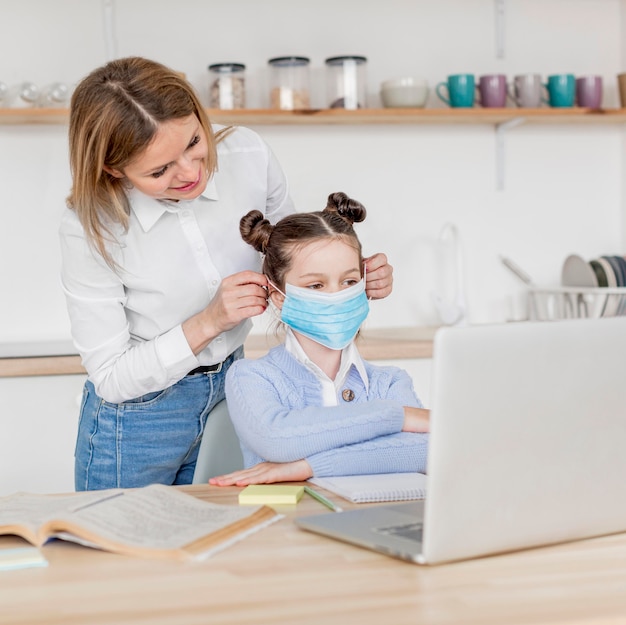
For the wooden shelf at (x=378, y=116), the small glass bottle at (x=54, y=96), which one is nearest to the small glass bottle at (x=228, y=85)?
the wooden shelf at (x=378, y=116)

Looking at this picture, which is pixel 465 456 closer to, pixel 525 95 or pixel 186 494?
pixel 186 494

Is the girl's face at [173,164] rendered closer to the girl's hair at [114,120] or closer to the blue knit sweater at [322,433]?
the girl's hair at [114,120]

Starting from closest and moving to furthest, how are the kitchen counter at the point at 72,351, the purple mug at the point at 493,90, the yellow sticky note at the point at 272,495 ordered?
the yellow sticky note at the point at 272,495, the kitchen counter at the point at 72,351, the purple mug at the point at 493,90

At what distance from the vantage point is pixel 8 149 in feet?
9.33

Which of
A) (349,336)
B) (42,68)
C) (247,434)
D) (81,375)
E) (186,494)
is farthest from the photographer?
(42,68)

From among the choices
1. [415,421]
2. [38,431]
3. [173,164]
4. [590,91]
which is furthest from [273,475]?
[590,91]

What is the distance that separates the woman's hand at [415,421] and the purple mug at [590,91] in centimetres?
187

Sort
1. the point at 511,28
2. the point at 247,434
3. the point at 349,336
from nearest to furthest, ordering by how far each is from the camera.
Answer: the point at 247,434 → the point at 349,336 → the point at 511,28

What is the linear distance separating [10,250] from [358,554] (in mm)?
2160

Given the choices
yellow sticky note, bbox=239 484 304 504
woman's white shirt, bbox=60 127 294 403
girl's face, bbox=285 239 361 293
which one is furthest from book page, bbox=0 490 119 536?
girl's face, bbox=285 239 361 293

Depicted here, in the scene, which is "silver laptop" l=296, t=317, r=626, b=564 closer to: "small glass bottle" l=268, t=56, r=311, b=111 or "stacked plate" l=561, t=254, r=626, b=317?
"stacked plate" l=561, t=254, r=626, b=317

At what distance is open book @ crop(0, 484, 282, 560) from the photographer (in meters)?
0.99

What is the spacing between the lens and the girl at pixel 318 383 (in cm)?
134

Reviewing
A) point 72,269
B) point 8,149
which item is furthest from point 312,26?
point 72,269
